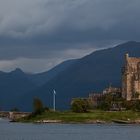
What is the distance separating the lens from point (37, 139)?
116062 mm

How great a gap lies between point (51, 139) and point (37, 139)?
11.0ft

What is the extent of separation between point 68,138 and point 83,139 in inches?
146

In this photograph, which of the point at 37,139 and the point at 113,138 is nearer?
the point at 37,139

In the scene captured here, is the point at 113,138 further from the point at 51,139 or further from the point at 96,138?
the point at 51,139

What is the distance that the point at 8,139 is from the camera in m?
113

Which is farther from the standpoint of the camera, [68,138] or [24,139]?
[68,138]

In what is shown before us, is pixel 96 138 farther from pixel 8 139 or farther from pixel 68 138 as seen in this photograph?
pixel 8 139

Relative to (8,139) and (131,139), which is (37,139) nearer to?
(8,139)

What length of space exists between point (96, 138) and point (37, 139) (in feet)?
43.4

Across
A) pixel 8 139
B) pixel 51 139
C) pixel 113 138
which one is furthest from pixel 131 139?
pixel 8 139

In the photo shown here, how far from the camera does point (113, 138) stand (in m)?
124

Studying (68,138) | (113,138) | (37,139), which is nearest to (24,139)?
(37,139)

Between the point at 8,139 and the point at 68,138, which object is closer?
the point at 8,139

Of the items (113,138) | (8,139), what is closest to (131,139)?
(113,138)
